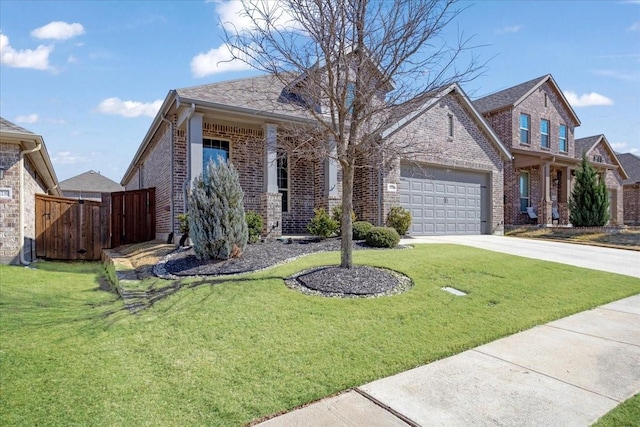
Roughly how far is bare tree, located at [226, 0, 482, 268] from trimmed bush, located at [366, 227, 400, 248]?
3216mm

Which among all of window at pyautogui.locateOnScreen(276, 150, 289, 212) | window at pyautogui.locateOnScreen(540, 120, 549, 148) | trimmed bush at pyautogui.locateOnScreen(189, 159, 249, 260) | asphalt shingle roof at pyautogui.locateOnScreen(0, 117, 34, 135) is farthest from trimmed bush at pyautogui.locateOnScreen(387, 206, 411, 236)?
window at pyautogui.locateOnScreen(540, 120, 549, 148)

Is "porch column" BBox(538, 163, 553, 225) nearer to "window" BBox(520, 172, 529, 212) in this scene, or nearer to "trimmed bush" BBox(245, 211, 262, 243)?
"window" BBox(520, 172, 529, 212)

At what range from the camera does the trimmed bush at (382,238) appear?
9.92m

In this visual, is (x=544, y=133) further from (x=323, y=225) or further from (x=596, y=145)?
(x=323, y=225)

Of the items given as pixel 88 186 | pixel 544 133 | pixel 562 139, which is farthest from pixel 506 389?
pixel 88 186

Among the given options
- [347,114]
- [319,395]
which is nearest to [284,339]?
[319,395]

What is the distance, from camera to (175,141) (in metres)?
11.4

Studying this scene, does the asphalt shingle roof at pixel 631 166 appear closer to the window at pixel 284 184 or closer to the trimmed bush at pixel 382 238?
the trimmed bush at pixel 382 238

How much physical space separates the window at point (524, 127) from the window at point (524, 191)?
2.02 meters

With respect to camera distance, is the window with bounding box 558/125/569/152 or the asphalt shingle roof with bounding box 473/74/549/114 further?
the window with bounding box 558/125/569/152

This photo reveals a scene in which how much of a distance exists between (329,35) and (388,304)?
4419 millimetres

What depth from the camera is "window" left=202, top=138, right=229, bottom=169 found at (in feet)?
39.3

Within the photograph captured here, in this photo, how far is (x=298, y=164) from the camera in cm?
1359

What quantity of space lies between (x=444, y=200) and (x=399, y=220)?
11.5 ft
